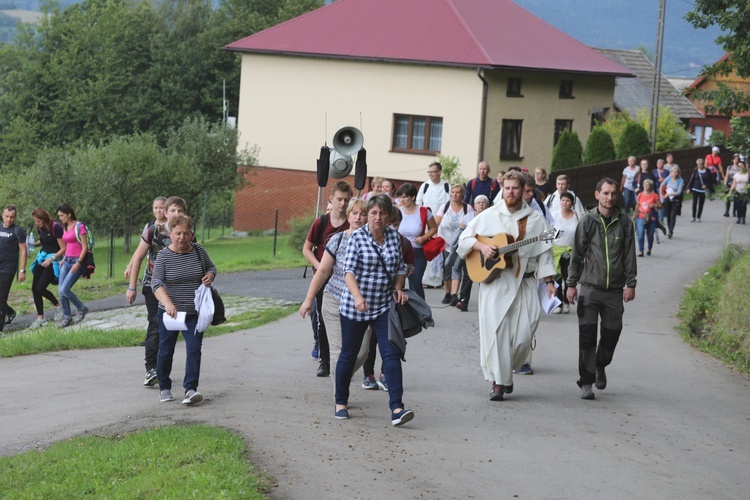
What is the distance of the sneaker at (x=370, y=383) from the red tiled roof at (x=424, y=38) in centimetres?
3127

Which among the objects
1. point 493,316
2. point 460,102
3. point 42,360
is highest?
point 460,102

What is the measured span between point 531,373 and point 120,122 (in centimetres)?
5379

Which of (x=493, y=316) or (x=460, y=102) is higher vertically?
(x=460, y=102)

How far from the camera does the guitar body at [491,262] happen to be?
9.17 metres

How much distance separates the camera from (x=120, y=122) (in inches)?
2425

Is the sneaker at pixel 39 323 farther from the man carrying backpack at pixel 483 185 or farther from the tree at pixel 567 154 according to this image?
the tree at pixel 567 154

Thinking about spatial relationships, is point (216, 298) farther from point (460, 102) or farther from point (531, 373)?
point (460, 102)

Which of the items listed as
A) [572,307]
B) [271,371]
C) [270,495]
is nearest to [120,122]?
[572,307]

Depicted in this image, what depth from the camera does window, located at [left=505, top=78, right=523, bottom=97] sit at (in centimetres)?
4175

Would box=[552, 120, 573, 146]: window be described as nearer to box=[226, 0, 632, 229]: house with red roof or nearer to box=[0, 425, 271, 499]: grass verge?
box=[226, 0, 632, 229]: house with red roof

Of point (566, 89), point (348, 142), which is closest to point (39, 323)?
point (348, 142)

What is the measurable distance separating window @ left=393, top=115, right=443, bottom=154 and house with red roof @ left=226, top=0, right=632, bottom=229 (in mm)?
47

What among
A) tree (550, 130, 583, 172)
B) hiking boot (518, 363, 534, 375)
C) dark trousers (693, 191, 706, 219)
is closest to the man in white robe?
hiking boot (518, 363, 534, 375)

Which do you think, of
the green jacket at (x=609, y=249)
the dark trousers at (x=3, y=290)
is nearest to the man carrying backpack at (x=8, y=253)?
the dark trousers at (x=3, y=290)
